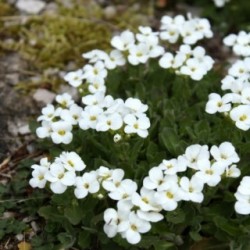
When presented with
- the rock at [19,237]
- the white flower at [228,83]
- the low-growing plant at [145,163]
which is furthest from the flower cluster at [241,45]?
the rock at [19,237]

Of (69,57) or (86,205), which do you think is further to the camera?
(69,57)

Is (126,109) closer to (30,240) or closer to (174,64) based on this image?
Result: (174,64)

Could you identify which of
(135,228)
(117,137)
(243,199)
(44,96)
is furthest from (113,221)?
(44,96)

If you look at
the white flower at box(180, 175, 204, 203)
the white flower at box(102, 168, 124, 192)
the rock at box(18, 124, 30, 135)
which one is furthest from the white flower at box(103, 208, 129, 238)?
the rock at box(18, 124, 30, 135)

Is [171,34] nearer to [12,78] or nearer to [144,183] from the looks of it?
[12,78]

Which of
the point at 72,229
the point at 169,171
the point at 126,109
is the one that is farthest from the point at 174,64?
the point at 72,229

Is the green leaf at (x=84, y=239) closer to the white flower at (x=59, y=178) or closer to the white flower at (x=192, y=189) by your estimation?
the white flower at (x=59, y=178)
